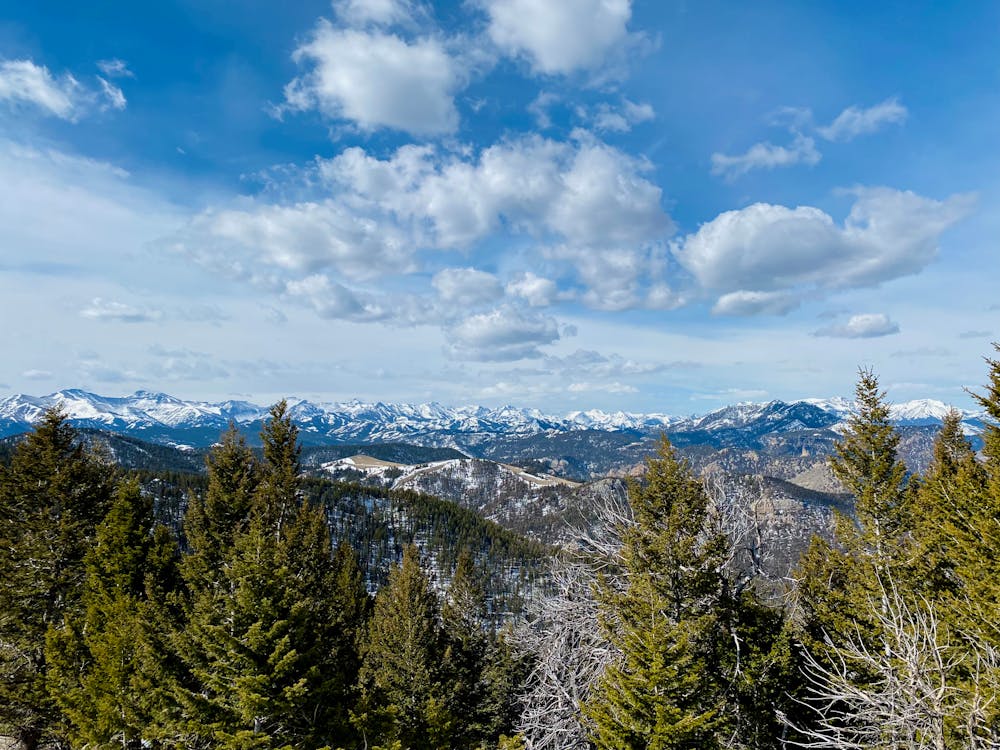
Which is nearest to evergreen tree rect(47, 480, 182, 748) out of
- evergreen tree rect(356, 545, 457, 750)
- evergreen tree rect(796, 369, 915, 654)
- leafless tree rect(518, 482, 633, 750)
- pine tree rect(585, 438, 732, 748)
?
evergreen tree rect(356, 545, 457, 750)

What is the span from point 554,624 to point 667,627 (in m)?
5.04

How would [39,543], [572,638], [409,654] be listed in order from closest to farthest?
[572,638]
[39,543]
[409,654]

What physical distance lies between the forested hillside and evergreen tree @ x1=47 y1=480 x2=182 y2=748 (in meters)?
0.11

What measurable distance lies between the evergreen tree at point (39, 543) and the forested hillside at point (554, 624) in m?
0.11

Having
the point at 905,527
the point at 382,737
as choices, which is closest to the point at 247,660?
the point at 382,737

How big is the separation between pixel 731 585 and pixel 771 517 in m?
3.03

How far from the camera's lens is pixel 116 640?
18.2 meters

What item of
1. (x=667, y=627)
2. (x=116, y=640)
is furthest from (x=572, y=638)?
(x=116, y=640)

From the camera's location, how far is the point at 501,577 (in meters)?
184

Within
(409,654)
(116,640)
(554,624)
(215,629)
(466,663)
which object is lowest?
(466,663)

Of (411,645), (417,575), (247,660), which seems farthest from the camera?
(417,575)

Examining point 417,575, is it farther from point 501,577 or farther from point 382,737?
point 501,577

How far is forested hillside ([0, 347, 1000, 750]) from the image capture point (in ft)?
43.5

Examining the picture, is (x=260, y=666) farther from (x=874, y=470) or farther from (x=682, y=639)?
(x=874, y=470)
